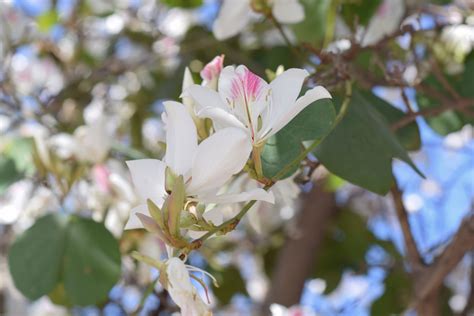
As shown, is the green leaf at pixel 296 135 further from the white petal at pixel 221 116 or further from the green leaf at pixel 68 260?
the green leaf at pixel 68 260

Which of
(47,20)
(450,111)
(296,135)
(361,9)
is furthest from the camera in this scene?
(47,20)

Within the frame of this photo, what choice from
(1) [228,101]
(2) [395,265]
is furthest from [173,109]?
(2) [395,265]

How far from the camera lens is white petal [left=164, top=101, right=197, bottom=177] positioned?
0.62 m

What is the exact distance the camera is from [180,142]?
0.62m

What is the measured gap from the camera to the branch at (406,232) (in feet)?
3.33

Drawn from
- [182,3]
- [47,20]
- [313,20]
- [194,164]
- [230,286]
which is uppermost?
[194,164]

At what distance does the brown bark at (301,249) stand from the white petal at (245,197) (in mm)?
956

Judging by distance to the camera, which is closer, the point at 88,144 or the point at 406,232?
the point at 406,232

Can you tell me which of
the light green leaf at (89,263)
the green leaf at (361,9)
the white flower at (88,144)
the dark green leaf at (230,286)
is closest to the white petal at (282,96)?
the light green leaf at (89,263)

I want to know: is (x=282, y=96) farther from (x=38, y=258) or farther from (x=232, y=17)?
(x=38, y=258)

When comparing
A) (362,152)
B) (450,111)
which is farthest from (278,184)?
(450,111)

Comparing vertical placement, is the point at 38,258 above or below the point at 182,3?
below

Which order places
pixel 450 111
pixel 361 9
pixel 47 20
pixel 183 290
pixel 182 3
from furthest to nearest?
pixel 47 20, pixel 182 3, pixel 361 9, pixel 450 111, pixel 183 290

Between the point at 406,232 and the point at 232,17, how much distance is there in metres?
0.37
